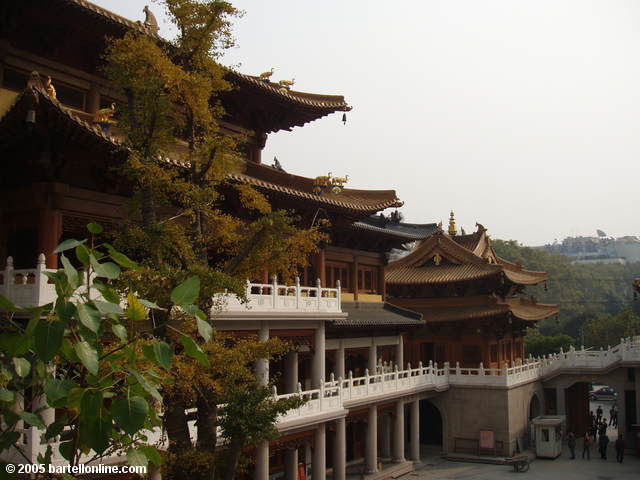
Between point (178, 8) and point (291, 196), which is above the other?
point (178, 8)

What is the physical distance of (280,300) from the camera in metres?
18.8

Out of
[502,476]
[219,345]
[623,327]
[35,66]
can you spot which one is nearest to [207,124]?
[219,345]

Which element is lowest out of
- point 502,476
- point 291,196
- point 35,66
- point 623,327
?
point 502,476

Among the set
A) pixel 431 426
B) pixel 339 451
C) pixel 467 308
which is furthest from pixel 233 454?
pixel 467 308

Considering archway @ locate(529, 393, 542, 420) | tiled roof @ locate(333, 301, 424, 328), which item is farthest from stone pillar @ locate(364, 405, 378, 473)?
archway @ locate(529, 393, 542, 420)

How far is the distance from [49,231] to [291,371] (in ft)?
32.8

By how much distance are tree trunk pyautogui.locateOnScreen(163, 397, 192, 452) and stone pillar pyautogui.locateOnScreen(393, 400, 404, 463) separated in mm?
16652

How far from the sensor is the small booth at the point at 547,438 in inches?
1192

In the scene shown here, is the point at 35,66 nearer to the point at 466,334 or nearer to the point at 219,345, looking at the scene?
the point at 219,345

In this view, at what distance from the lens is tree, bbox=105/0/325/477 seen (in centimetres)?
1077

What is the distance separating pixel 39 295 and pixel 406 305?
26064 millimetres

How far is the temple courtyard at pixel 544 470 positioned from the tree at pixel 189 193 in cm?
1641

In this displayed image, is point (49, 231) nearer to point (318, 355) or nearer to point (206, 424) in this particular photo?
point (206, 424)

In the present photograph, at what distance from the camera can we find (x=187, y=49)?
12031 millimetres
